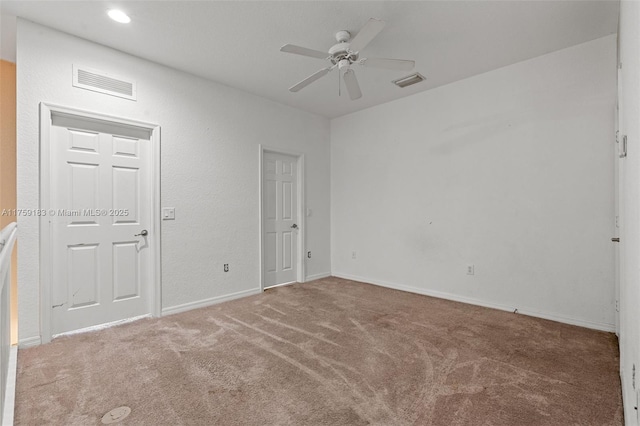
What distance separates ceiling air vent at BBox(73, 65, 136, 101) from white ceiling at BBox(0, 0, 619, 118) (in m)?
0.29

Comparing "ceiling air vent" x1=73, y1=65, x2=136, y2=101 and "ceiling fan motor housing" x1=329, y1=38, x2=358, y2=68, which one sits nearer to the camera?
"ceiling fan motor housing" x1=329, y1=38, x2=358, y2=68

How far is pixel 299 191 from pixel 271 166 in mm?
620

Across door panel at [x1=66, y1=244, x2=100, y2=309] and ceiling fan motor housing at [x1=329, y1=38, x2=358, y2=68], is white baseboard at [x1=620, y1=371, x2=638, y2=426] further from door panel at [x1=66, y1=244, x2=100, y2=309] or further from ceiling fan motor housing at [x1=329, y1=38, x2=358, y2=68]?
door panel at [x1=66, y1=244, x2=100, y2=309]

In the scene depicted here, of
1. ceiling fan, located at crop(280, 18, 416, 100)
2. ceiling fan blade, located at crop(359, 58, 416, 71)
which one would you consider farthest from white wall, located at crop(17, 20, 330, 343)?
ceiling fan blade, located at crop(359, 58, 416, 71)

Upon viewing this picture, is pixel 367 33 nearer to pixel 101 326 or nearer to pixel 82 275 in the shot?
pixel 82 275

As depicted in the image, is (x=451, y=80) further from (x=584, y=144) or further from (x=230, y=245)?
(x=230, y=245)

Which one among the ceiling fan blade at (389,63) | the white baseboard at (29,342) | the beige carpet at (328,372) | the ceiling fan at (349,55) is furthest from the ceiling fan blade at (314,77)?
the white baseboard at (29,342)

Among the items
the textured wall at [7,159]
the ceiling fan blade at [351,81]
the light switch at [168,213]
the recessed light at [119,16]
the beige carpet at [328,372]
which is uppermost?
the recessed light at [119,16]

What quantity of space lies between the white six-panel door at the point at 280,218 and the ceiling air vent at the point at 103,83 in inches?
71.6

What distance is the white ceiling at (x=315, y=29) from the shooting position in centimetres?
243

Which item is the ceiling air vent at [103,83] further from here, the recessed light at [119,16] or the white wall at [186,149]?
the recessed light at [119,16]

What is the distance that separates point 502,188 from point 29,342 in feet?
15.9

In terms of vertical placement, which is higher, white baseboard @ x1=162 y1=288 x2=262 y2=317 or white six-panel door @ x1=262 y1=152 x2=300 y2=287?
white six-panel door @ x1=262 y1=152 x2=300 y2=287

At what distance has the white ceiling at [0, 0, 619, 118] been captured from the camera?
2432mm
